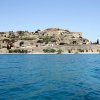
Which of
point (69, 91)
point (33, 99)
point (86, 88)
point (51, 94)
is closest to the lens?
point (33, 99)

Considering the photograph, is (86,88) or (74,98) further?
(86,88)

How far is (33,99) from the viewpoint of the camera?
22.0 m

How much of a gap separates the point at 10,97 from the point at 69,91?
238 inches

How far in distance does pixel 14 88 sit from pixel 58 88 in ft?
14.1

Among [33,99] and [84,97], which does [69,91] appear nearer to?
[84,97]

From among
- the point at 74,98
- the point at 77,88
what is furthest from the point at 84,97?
the point at 77,88

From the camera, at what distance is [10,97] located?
22.4 m

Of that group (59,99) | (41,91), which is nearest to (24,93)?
(41,91)

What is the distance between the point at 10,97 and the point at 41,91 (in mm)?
3988

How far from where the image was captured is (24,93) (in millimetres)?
Answer: 24266

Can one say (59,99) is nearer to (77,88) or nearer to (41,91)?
(41,91)

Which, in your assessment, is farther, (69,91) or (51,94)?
(69,91)

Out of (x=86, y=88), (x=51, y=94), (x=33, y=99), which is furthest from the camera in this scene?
(x=86, y=88)

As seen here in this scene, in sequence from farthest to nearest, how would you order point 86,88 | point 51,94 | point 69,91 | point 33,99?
point 86,88, point 69,91, point 51,94, point 33,99
